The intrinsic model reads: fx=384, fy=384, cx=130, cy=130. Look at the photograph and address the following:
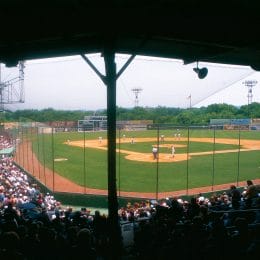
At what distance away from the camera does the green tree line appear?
63.3m

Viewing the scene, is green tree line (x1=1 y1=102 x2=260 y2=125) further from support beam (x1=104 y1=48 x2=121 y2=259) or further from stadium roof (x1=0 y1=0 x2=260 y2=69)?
support beam (x1=104 y1=48 x2=121 y2=259)

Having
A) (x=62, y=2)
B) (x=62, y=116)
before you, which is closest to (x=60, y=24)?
(x=62, y=2)

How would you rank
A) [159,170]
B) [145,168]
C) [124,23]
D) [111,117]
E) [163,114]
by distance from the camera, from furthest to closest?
[163,114]
[145,168]
[159,170]
[111,117]
[124,23]

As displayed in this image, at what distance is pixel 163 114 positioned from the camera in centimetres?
6756

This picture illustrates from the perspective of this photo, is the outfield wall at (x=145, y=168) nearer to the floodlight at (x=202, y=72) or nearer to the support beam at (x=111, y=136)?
the floodlight at (x=202, y=72)

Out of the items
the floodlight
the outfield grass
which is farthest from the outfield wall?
the floodlight

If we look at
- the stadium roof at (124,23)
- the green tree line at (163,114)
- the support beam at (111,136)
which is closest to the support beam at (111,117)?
the support beam at (111,136)

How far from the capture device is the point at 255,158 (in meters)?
38.8

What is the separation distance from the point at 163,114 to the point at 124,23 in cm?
6211

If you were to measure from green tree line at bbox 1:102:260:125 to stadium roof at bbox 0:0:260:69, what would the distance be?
163 feet

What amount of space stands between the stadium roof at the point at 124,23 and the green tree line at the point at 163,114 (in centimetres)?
4966

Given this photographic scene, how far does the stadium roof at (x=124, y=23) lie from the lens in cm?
549

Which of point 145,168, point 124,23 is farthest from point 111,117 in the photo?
point 145,168

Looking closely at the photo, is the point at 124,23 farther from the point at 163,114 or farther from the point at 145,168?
the point at 163,114
